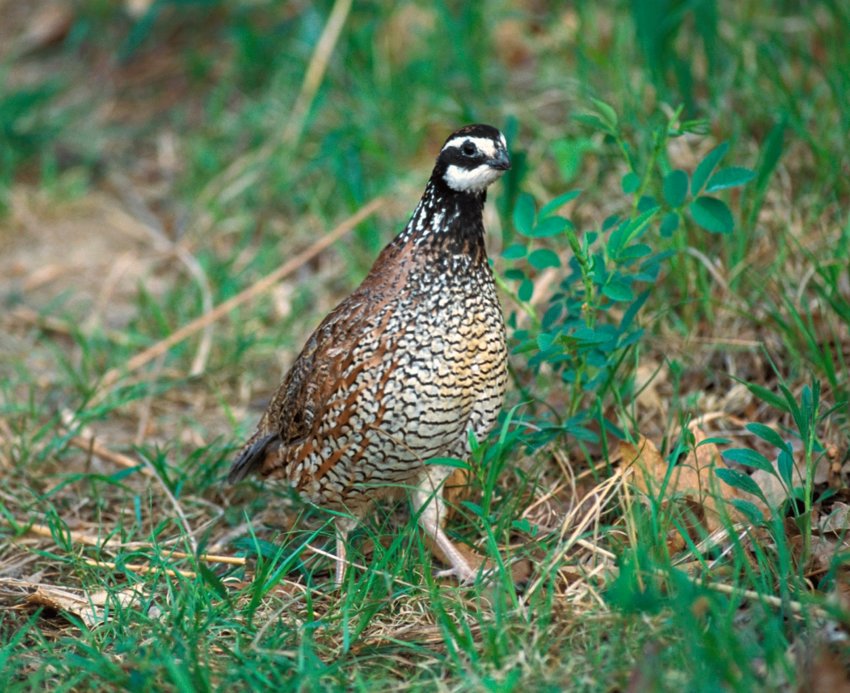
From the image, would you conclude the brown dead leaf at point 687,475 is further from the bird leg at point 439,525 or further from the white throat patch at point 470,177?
the white throat patch at point 470,177

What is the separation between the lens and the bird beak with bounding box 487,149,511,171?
359 centimetres

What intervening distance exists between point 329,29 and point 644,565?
4553mm

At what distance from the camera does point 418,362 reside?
3516 millimetres

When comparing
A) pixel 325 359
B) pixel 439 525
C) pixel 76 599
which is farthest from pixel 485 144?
pixel 76 599

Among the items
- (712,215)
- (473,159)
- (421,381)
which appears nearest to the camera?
(421,381)

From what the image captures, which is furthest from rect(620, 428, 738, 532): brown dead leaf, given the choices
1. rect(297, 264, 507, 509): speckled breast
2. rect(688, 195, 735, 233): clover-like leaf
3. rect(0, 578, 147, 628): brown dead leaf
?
rect(0, 578, 147, 628): brown dead leaf

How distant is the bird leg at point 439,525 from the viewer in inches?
149

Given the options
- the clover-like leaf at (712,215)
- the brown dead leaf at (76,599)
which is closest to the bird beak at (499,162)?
the clover-like leaf at (712,215)

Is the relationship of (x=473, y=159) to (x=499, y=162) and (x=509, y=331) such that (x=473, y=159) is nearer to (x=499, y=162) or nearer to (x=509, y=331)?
(x=499, y=162)

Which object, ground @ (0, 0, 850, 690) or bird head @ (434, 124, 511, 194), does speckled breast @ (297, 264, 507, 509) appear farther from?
bird head @ (434, 124, 511, 194)

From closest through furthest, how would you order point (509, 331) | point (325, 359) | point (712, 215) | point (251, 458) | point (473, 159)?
point (473, 159), point (325, 359), point (712, 215), point (251, 458), point (509, 331)

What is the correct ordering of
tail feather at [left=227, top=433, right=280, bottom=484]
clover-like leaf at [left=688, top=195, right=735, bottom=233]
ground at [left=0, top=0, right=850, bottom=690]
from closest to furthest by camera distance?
1. ground at [left=0, top=0, right=850, bottom=690]
2. clover-like leaf at [left=688, top=195, right=735, bottom=233]
3. tail feather at [left=227, top=433, right=280, bottom=484]

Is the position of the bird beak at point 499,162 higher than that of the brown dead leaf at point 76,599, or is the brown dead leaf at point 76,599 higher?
the bird beak at point 499,162

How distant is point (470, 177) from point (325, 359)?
770mm
